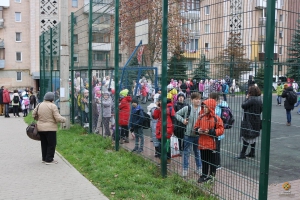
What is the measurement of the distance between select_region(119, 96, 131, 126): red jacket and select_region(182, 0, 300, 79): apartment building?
12.6 ft

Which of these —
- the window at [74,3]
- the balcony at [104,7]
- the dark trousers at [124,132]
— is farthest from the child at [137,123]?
the window at [74,3]

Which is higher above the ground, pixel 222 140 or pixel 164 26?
pixel 164 26

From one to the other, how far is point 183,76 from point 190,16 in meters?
0.94

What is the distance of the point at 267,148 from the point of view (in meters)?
4.15

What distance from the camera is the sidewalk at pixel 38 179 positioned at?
614 cm

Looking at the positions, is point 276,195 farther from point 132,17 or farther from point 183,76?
point 132,17

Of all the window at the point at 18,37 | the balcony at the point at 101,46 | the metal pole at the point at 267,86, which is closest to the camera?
the metal pole at the point at 267,86

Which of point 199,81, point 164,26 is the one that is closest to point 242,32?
point 199,81

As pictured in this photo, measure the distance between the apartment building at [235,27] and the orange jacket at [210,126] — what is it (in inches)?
22.1

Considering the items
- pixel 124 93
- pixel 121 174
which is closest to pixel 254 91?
pixel 121 174

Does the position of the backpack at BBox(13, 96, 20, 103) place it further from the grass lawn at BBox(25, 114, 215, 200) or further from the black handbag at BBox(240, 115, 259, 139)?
the black handbag at BBox(240, 115, 259, 139)

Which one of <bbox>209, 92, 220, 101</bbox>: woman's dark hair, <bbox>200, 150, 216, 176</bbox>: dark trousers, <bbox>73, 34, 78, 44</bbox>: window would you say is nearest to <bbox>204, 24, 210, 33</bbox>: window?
<bbox>209, 92, 220, 101</bbox>: woman's dark hair

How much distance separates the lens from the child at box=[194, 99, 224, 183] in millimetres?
5495

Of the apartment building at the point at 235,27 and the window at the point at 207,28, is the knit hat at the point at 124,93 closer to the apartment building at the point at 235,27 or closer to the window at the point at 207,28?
the apartment building at the point at 235,27
